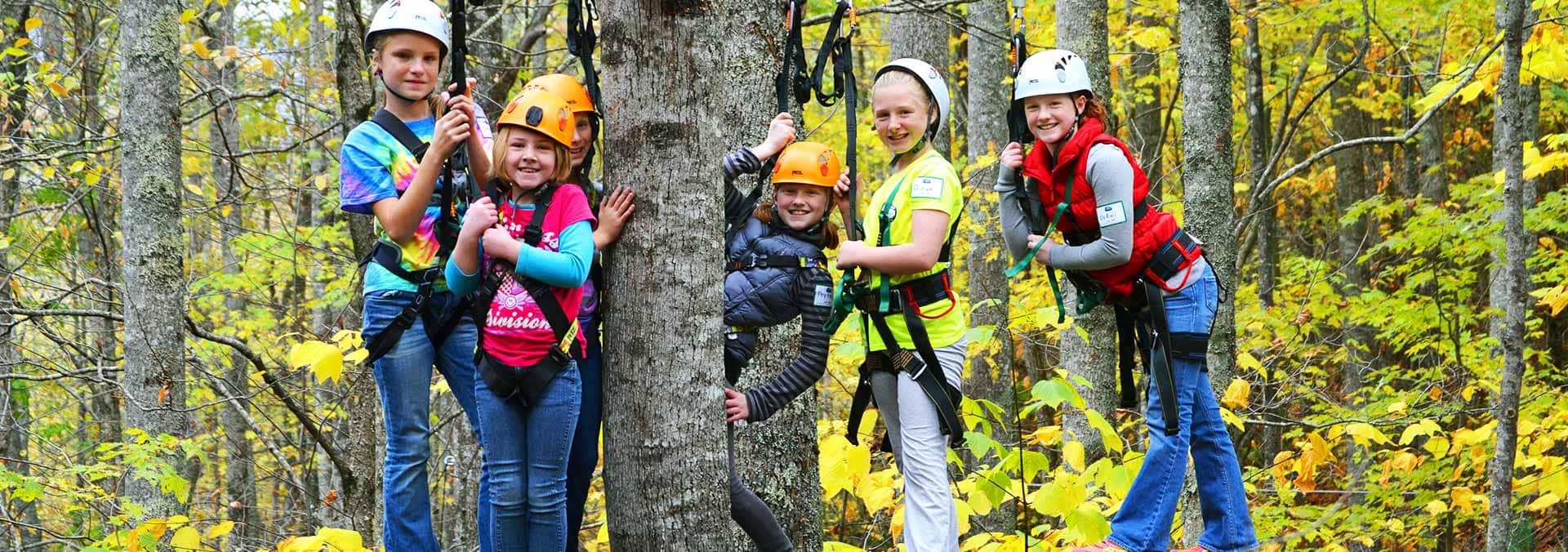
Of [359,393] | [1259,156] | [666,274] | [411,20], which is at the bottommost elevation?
[359,393]

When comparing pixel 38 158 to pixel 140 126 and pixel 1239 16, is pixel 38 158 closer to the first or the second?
pixel 140 126

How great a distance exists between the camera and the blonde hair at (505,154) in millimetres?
3025

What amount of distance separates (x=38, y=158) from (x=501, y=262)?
6.04 m

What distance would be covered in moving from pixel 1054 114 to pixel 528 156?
72.3 inches

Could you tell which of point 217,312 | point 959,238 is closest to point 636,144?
point 959,238

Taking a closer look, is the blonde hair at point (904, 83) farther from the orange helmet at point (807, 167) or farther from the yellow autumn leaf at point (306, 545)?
the yellow autumn leaf at point (306, 545)

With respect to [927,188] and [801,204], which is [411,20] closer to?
[801,204]

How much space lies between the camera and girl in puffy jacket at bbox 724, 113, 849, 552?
3447 millimetres

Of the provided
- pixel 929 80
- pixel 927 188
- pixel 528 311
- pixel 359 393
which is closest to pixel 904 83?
pixel 929 80

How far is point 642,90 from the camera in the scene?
2689mm

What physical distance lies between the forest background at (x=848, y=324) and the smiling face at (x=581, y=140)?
0.38m

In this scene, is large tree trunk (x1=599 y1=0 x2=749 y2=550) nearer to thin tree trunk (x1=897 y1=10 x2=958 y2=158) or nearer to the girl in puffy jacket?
the girl in puffy jacket

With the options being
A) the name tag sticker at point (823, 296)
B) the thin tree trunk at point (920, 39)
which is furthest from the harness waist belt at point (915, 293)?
the thin tree trunk at point (920, 39)

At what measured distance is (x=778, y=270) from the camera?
3.55m
